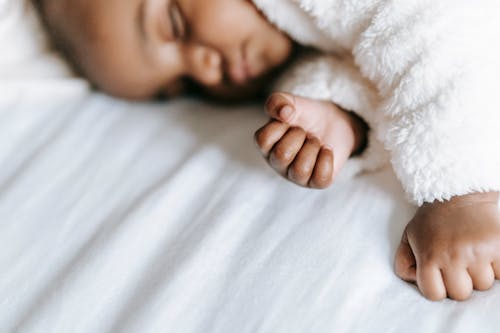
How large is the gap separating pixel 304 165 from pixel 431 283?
0.18 metres

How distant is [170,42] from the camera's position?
2.83ft

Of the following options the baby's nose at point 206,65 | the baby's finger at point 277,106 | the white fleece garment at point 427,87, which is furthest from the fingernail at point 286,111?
the baby's nose at point 206,65

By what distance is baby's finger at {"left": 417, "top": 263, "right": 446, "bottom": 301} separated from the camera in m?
0.57

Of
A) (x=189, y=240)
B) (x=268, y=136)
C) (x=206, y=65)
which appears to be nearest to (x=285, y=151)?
(x=268, y=136)

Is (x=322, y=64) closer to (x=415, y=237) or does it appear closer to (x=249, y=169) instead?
(x=249, y=169)

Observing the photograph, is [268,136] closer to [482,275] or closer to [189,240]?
[189,240]

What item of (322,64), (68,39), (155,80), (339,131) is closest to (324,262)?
(339,131)

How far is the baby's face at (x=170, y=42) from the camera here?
0.82m

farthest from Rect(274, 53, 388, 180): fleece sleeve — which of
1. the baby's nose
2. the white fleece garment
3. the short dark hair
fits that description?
the short dark hair

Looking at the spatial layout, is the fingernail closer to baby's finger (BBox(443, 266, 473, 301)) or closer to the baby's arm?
the baby's arm

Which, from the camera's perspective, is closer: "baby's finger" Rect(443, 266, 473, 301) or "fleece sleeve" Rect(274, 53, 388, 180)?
"baby's finger" Rect(443, 266, 473, 301)

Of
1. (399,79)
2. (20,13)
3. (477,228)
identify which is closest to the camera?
(477,228)

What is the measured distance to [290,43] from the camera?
855mm

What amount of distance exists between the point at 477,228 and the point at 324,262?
0.15 metres
